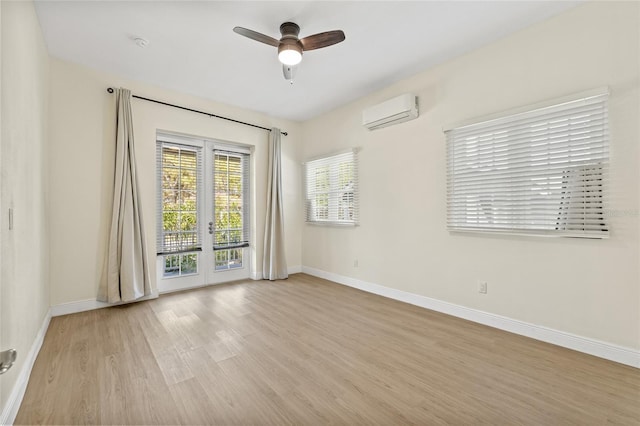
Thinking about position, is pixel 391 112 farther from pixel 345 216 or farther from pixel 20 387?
pixel 20 387

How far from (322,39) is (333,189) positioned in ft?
8.34

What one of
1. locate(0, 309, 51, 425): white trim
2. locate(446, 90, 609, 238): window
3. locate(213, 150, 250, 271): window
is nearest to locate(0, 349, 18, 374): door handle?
locate(0, 309, 51, 425): white trim

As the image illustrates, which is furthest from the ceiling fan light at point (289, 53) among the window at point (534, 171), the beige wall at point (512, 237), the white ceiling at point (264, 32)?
the window at point (534, 171)

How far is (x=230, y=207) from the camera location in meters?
4.76

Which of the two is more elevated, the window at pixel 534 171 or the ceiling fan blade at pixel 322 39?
the ceiling fan blade at pixel 322 39

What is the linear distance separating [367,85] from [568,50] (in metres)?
2.08

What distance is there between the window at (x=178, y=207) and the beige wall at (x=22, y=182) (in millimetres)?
1356

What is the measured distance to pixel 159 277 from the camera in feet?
13.3

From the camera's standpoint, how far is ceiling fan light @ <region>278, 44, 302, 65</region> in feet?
8.26

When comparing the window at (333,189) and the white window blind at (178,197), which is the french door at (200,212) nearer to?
the white window blind at (178,197)

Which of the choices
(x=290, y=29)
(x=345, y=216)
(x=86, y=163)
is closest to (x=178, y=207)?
(x=86, y=163)

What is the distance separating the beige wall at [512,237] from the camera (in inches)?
86.8

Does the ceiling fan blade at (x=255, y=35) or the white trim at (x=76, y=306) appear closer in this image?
the ceiling fan blade at (x=255, y=35)

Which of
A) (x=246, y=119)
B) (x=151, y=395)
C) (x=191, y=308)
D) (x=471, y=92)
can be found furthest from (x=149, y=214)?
(x=471, y=92)
